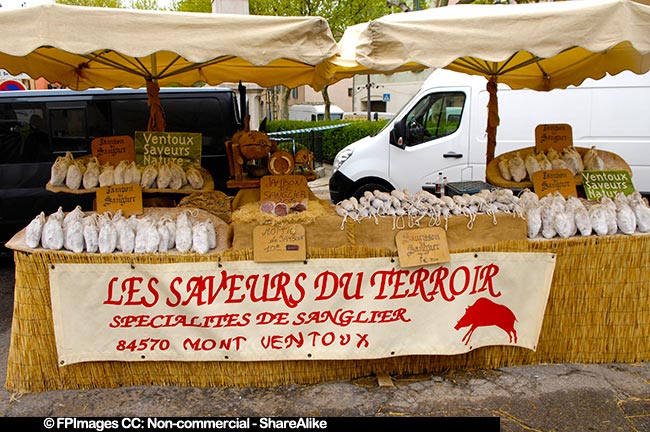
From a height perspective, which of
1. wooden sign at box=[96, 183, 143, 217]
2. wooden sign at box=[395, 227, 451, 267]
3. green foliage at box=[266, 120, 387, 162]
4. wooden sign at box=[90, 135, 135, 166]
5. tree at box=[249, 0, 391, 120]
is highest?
tree at box=[249, 0, 391, 120]

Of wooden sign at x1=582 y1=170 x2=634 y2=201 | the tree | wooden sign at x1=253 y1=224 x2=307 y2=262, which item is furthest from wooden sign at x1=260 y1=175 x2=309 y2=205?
the tree

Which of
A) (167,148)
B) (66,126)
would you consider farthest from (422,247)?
(66,126)

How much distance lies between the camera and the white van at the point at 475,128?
6.35 meters

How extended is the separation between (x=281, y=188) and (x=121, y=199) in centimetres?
110

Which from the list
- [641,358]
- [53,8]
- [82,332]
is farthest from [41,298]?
[641,358]

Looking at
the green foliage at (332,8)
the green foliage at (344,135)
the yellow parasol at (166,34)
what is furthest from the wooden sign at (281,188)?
the green foliage at (332,8)

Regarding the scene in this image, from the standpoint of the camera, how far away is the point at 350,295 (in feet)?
9.82

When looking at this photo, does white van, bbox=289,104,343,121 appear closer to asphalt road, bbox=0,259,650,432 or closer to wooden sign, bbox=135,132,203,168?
wooden sign, bbox=135,132,203,168

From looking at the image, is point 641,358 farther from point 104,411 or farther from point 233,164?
point 104,411

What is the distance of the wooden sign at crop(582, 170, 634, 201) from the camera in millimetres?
3732

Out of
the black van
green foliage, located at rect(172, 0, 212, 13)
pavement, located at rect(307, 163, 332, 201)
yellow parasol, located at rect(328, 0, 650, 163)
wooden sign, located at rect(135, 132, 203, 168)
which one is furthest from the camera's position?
green foliage, located at rect(172, 0, 212, 13)

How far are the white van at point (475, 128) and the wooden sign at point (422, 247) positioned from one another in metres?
4.07

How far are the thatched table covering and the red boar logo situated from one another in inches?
7.8

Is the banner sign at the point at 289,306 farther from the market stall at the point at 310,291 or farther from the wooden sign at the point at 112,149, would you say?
the wooden sign at the point at 112,149
